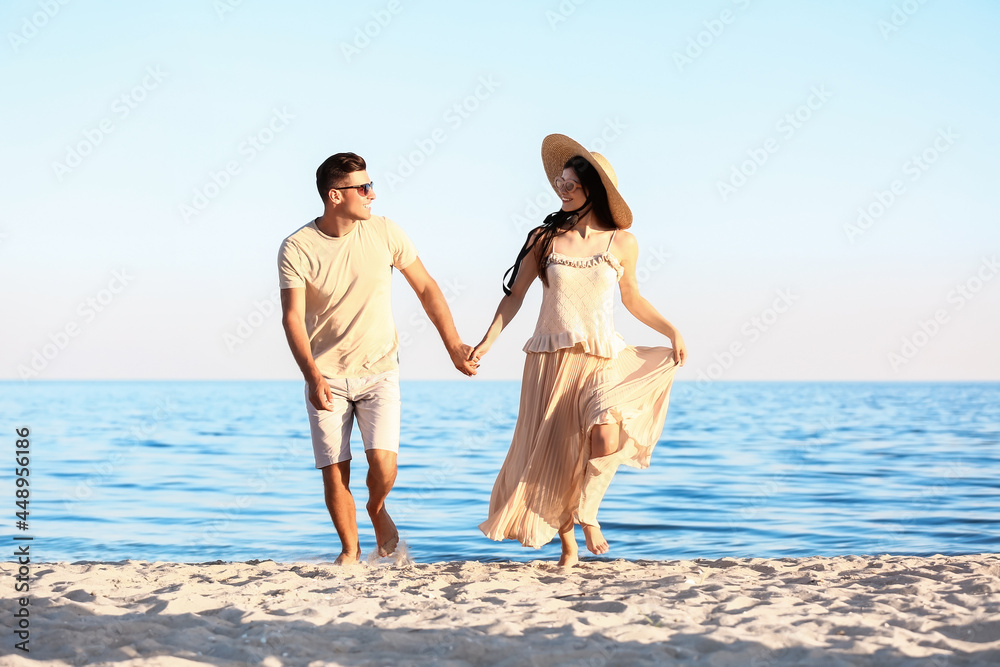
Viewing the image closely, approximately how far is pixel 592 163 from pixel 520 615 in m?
2.45

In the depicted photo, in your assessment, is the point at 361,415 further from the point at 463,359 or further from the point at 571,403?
the point at 571,403

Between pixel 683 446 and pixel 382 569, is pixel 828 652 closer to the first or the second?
pixel 382 569

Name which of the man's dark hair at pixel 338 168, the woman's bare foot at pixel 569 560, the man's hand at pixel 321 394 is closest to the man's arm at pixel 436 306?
the man's dark hair at pixel 338 168

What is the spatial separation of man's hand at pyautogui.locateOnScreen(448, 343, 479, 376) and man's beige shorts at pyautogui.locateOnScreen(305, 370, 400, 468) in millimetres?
407

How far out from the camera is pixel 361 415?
204 inches

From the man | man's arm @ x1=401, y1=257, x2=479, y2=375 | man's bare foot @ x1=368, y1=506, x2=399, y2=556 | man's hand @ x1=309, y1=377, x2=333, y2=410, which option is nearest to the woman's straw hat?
man's arm @ x1=401, y1=257, x2=479, y2=375

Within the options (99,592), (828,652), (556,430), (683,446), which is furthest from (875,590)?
(683,446)

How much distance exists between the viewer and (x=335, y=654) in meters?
3.29

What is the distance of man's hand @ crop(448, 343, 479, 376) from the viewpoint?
5305 mm

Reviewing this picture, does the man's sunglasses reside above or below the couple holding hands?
above

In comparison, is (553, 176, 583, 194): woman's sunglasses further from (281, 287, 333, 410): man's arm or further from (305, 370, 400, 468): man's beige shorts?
(281, 287, 333, 410): man's arm

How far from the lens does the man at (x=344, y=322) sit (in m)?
5.09

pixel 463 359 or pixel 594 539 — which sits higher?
pixel 463 359

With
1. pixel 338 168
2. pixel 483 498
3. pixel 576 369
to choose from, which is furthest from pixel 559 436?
pixel 483 498
